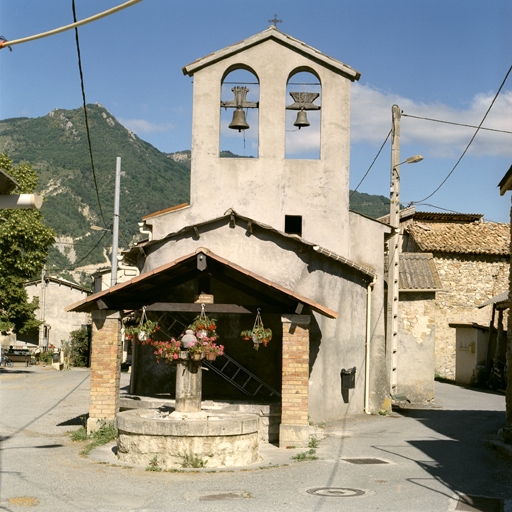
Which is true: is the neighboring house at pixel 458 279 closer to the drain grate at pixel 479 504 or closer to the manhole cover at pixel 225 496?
the drain grate at pixel 479 504

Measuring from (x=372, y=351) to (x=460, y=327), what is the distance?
1211cm

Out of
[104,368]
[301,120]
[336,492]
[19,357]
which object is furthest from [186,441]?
[19,357]

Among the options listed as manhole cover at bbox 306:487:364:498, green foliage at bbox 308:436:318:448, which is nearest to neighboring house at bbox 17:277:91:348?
green foliage at bbox 308:436:318:448

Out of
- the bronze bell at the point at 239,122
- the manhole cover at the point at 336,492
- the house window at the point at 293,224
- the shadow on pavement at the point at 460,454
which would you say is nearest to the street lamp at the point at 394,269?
the shadow on pavement at the point at 460,454

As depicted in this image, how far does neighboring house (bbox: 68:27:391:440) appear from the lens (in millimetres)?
15555

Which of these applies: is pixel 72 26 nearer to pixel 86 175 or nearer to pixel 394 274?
pixel 394 274

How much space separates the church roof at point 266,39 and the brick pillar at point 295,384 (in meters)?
7.52

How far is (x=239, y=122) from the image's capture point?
1675 centimetres

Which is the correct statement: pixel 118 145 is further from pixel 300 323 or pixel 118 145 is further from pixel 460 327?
pixel 300 323

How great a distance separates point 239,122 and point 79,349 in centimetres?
2796

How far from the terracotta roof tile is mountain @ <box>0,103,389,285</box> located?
159 feet

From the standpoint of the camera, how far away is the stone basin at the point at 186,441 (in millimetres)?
10594

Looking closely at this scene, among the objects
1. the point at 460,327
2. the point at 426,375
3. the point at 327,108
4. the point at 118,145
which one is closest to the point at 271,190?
the point at 327,108

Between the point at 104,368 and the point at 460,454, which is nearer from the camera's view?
the point at 460,454
